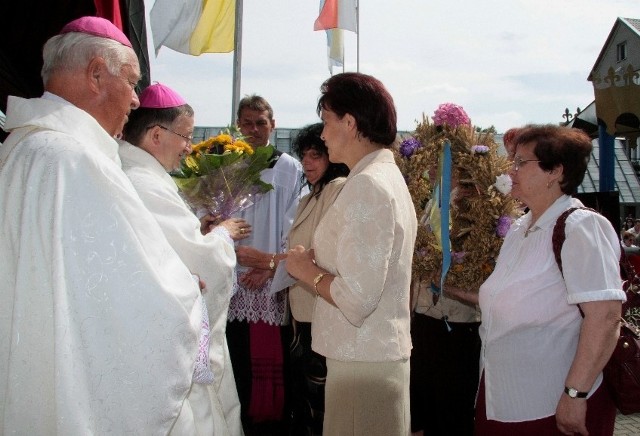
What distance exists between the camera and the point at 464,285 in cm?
338

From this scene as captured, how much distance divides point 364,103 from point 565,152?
977 mm

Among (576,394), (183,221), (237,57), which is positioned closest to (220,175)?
(183,221)

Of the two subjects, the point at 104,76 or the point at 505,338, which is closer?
the point at 104,76

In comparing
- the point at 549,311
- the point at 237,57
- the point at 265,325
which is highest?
the point at 237,57

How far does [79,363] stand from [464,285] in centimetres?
240

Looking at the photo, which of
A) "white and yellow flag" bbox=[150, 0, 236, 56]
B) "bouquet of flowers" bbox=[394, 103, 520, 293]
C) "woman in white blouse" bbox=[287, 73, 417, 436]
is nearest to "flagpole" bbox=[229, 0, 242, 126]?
"white and yellow flag" bbox=[150, 0, 236, 56]

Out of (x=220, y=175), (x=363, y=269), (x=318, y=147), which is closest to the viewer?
(x=363, y=269)

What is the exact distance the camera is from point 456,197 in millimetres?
3555

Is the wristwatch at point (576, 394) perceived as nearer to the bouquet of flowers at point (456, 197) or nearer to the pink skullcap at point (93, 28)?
the bouquet of flowers at point (456, 197)

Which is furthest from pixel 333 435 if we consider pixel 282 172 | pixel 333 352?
pixel 282 172

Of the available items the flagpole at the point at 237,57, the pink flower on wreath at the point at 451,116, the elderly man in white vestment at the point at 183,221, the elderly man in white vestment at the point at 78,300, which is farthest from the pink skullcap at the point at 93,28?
the flagpole at the point at 237,57

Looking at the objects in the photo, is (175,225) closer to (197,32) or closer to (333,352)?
(333,352)

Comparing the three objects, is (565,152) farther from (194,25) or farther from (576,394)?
(194,25)

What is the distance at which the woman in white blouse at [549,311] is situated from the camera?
2303 mm
